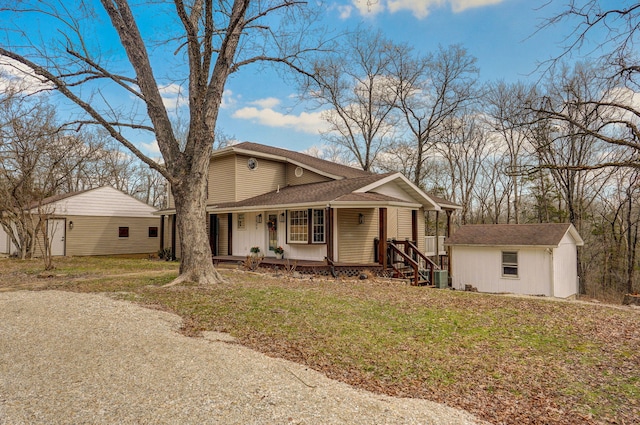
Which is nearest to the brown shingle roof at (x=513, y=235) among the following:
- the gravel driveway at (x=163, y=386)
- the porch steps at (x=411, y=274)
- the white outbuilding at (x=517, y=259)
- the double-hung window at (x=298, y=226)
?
the white outbuilding at (x=517, y=259)

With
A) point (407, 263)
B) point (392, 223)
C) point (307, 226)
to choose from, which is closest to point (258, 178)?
point (307, 226)

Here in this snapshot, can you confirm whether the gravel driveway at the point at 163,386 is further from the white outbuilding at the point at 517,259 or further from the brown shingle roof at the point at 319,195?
the white outbuilding at the point at 517,259

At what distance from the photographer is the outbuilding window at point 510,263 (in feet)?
53.6

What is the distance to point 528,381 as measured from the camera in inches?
168

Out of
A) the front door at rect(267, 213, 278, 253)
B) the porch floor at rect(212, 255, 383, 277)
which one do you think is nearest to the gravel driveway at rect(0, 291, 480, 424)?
the porch floor at rect(212, 255, 383, 277)

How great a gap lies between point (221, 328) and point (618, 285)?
25224 millimetres

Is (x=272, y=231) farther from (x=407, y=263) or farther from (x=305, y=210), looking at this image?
(x=407, y=263)

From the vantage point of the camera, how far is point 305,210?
1465 cm

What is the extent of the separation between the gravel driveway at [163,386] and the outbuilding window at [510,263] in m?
14.3

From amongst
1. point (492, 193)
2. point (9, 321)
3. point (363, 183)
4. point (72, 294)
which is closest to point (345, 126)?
point (492, 193)

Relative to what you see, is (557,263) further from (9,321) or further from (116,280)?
(9,321)

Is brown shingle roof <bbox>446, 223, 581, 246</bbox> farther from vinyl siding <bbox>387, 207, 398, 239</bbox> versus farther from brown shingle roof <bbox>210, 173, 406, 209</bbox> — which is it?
brown shingle roof <bbox>210, 173, 406, 209</bbox>

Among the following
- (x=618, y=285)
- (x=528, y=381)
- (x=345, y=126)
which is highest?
(x=345, y=126)

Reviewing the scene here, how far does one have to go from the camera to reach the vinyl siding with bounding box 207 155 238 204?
17.6m
